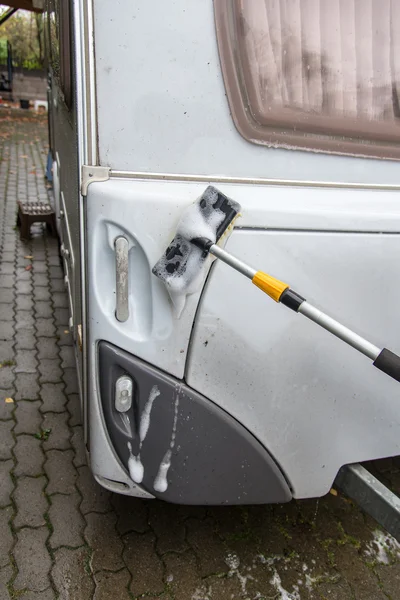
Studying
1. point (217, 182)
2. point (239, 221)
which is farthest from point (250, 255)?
point (217, 182)

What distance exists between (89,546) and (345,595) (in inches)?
43.0

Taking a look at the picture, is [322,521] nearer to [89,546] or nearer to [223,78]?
[89,546]

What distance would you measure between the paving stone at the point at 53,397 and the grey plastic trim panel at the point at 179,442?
58.1 inches

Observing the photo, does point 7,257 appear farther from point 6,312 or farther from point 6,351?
point 6,351

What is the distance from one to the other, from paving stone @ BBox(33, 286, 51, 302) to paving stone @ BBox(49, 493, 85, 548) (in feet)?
7.44

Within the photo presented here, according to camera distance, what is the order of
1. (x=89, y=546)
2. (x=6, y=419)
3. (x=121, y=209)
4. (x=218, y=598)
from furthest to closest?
(x=6, y=419), (x=89, y=546), (x=218, y=598), (x=121, y=209)

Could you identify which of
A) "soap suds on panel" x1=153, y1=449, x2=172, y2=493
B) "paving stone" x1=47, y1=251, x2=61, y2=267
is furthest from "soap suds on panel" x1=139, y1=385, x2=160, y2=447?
"paving stone" x1=47, y1=251, x2=61, y2=267

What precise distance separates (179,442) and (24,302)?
118 inches

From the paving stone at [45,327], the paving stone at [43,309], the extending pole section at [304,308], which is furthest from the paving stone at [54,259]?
the extending pole section at [304,308]

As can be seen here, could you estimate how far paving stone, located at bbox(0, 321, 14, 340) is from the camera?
3.78 metres

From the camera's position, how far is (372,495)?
182 cm

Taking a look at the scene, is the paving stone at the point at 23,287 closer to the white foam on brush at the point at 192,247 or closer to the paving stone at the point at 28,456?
the paving stone at the point at 28,456

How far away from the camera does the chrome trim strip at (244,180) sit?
1.50 metres

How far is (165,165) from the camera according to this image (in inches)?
59.6
